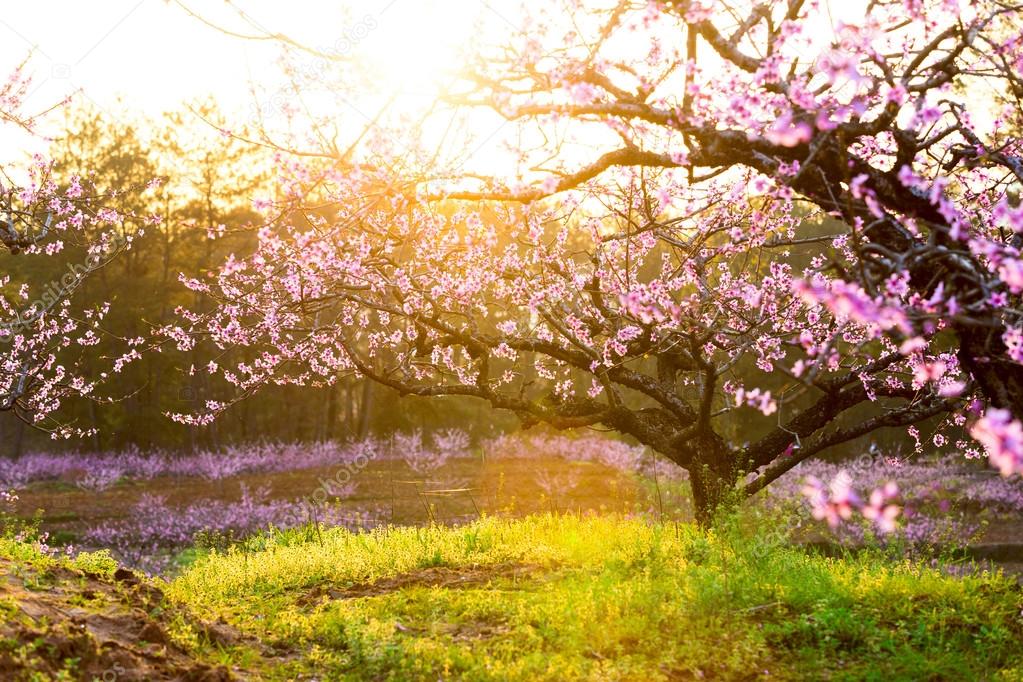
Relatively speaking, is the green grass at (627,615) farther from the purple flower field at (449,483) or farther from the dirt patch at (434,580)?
the purple flower field at (449,483)

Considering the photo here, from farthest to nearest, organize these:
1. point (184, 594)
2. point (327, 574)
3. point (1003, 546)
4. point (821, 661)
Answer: point (1003, 546), point (327, 574), point (184, 594), point (821, 661)

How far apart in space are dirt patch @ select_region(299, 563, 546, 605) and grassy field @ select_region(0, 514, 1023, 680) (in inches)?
1.1

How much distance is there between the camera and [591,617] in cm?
620

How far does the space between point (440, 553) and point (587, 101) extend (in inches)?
202

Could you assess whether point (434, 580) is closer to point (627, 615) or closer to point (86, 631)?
point (627, 615)

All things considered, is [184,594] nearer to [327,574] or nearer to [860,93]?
[327,574]

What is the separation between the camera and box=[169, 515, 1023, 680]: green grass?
5637 mm

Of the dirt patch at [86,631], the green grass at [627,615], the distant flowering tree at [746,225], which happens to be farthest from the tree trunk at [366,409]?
the dirt patch at [86,631]

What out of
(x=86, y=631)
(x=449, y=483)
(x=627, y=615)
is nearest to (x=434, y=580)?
(x=627, y=615)

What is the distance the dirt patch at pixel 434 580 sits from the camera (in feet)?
25.6

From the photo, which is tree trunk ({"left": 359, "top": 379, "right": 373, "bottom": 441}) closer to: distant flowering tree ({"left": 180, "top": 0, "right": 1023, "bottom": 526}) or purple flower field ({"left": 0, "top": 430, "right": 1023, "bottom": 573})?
purple flower field ({"left": 0, "top": 430, "right": 1023, "bottom": 573})

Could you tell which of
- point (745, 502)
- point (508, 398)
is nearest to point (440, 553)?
point (508, 398)

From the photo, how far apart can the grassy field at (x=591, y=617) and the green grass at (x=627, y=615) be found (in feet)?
0.05

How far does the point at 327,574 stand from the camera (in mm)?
8742
